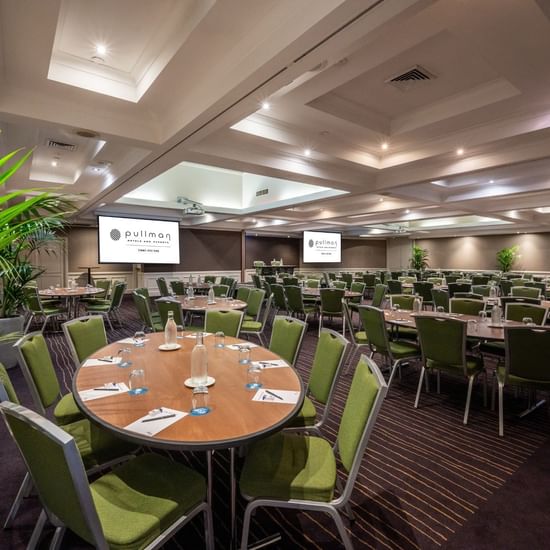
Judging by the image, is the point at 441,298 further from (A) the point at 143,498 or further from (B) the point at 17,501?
(B) the point at 17,501

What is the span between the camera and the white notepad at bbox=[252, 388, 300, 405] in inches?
63.8

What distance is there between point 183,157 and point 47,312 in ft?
13.8

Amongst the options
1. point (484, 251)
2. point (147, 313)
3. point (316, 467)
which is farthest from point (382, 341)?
point (484, 251)

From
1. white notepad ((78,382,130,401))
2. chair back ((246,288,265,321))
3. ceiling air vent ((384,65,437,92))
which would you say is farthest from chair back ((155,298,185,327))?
ceiling air vent ((384,65,437,92))

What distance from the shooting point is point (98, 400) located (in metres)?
1.62

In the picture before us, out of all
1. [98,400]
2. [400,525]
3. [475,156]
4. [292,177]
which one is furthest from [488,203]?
[98,400]

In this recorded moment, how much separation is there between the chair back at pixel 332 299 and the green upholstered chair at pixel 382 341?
2384 mm

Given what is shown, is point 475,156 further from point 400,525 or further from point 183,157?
point 400,525

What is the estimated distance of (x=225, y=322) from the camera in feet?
11.9

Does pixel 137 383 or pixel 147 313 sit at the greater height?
pixel 137 383

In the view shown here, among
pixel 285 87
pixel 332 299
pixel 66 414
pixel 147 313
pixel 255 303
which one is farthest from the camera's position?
pixel 332 299

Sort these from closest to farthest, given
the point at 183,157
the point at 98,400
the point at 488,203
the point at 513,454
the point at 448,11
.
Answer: the point at 98,400 → the point at 448,11 → the point at 513,454 → the point at 183,157 → the point at 488,203

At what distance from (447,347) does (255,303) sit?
130 inches

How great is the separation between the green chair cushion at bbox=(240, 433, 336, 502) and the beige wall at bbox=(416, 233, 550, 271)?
1628cm
